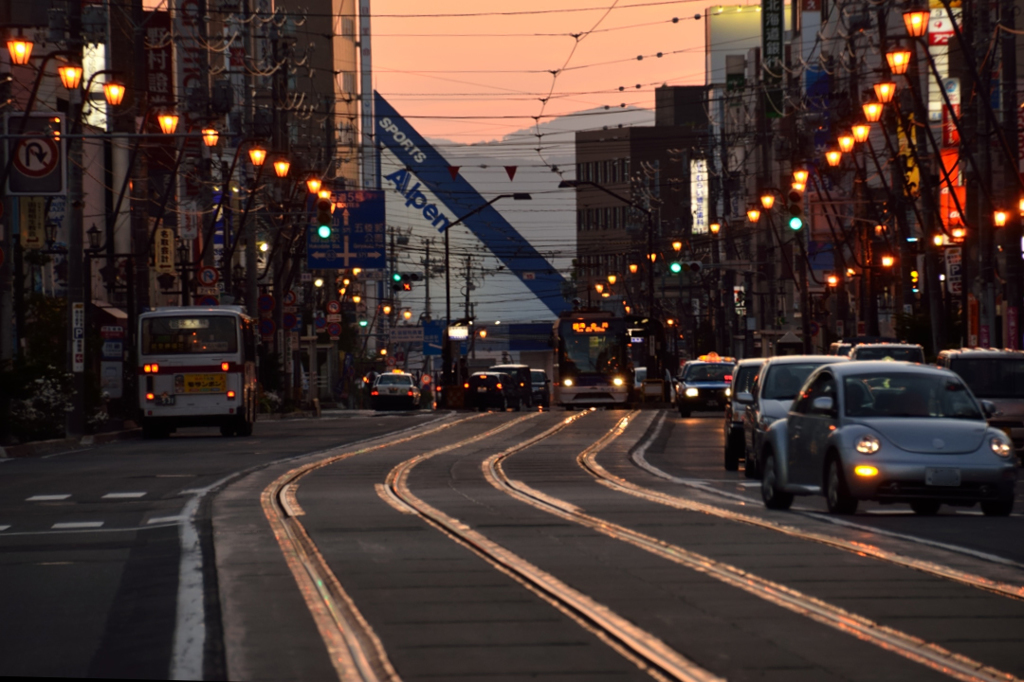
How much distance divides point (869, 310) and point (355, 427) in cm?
1758

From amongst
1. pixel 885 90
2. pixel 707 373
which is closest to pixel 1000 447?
pixel 885 90

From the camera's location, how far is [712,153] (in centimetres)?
12381

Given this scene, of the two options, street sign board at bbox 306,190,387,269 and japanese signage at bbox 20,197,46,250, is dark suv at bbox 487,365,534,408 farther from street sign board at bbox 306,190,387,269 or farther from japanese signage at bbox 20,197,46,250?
japanese signage at bbox 20,197,46,250

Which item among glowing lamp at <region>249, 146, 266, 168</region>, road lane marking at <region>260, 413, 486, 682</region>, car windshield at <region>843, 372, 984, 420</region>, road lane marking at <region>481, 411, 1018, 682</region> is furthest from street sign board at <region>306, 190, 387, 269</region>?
car windshield at <region>843, 372, 984, 420</region>

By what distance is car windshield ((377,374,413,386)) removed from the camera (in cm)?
7327

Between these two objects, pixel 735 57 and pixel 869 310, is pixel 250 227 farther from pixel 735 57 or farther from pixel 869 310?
pixel 735 57

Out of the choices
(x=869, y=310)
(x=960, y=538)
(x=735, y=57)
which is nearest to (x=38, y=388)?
(x=960, y=538)

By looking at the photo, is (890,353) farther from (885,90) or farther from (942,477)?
(942,477)

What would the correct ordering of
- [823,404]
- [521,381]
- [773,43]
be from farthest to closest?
[773,43]
[521,381]
[823,404]

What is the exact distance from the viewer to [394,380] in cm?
7388

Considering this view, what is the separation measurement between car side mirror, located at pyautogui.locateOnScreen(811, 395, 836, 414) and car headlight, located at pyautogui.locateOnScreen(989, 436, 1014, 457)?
152cm

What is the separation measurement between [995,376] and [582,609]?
63.3 feet

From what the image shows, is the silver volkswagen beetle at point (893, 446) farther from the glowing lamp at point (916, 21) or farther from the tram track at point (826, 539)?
the glowing lamp at point (916, 21)

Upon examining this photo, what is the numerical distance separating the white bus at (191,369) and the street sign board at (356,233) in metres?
24.8
